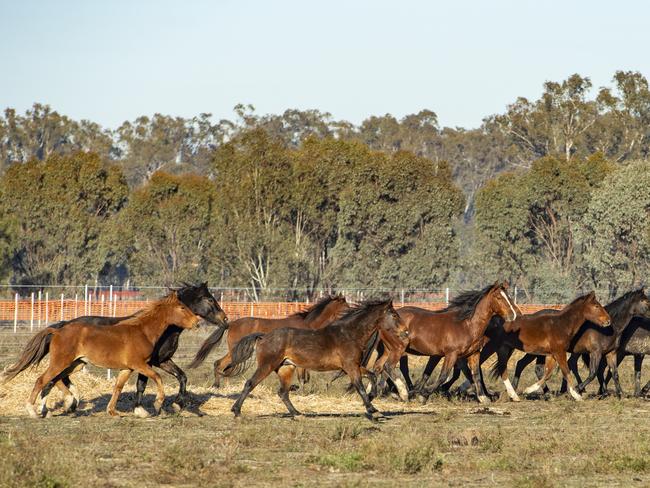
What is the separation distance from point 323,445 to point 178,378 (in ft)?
14.9

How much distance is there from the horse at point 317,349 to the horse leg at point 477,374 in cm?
349

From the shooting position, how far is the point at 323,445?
1384 cm

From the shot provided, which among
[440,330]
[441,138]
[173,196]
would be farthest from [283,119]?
[440,330]

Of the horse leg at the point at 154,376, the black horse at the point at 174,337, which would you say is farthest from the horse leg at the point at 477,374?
the horse leg at the point at 154,376

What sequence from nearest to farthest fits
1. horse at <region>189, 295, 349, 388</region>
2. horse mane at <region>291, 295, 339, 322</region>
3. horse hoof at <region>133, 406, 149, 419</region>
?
horse hoof at <region>133, 406, 149, 419</region> < horse at <region>189, 295, 349, 388</region> < horse mane at <region>291, 295, 339, 322</region>

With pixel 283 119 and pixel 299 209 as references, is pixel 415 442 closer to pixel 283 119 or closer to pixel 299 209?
pixel 299 209

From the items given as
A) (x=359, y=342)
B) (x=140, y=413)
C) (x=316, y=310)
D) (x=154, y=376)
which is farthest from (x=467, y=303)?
(x=140, y=413)

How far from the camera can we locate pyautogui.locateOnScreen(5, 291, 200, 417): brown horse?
665 inches

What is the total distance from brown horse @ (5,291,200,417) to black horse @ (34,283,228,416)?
0.78 ft

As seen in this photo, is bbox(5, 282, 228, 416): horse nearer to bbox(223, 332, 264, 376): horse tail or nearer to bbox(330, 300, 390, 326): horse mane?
bbox(223, 332, 264, 376): horse tail

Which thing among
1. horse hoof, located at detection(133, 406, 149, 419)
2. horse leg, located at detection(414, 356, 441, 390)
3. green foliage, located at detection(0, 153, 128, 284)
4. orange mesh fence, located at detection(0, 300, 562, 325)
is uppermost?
green foliage, located at detection(0, 153, 128, 284)

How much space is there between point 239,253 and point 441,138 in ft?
254

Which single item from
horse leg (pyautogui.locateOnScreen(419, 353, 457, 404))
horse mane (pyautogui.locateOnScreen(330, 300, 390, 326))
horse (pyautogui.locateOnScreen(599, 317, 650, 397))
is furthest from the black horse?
horse (pyautogui.locateOnScreen(599, 317, 650, 397))

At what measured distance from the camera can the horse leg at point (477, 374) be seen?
20094mm
